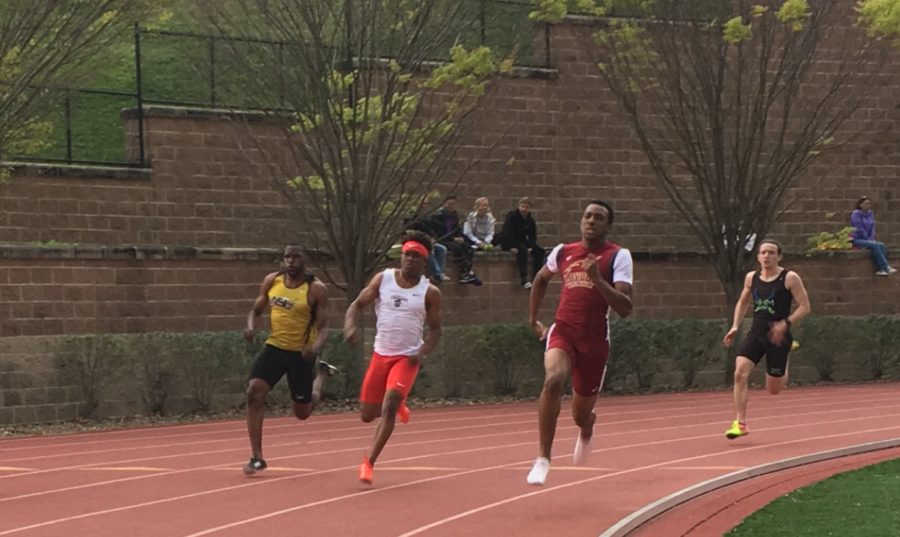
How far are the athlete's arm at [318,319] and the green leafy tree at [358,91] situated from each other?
7254mm

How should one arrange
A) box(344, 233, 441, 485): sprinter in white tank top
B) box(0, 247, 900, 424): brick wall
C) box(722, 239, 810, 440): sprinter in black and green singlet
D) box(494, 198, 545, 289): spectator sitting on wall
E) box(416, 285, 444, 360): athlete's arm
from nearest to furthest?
box(344, 233, 441, 485): sprinter in white tank top < box(416, 285, 444, 360): athlete's arm < box(722, 239, 810, 440): sprinter in black and green singlet < box(0, 247, 900, 424): brick wall < box(494, 198, 545, 289): spectator sitting on wall

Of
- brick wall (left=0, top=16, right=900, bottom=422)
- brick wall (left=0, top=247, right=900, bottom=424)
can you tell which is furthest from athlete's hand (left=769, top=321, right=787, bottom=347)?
brick wall (left=0, top=16, right=900, bottom=422)

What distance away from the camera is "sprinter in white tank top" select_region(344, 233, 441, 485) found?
1072 cm

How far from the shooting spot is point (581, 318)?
926 centimetres

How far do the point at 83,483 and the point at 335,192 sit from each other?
8224 millimetres

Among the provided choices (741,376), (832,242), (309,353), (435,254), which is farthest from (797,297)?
(832,242)

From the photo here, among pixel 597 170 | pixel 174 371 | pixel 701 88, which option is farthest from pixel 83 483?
pixel 597 170

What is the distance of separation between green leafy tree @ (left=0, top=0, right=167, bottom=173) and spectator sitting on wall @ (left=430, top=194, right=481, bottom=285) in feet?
19.1

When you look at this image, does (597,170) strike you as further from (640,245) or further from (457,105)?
(457,105)

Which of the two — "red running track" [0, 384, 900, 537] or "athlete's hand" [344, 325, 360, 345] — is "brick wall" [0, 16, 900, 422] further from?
"athlete's hand" [344, 325, 360, 345]

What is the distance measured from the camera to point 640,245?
86.1 feet

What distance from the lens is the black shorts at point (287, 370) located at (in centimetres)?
1145

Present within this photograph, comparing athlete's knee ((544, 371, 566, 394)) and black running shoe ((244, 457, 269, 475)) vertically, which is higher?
athlete's knee ((544, 371, 566, 394))

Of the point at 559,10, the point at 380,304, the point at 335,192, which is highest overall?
the point at 559,10
